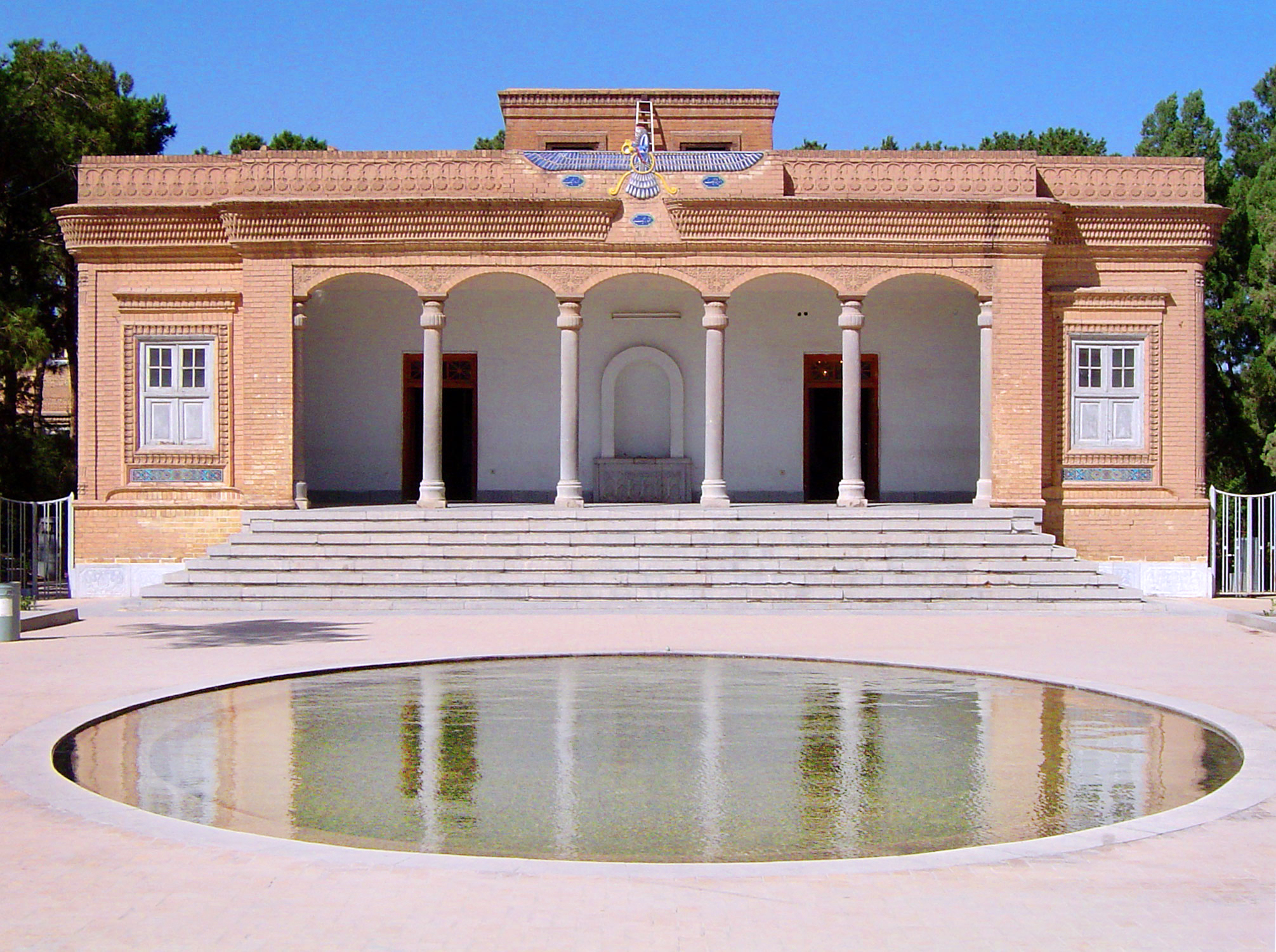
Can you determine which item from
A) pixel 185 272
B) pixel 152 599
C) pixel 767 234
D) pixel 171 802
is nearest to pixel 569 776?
pixel 171 802

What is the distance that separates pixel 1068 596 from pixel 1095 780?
33.8 feet

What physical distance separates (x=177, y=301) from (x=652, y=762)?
14.7 meters

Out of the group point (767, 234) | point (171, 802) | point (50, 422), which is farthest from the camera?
point (50, 422)

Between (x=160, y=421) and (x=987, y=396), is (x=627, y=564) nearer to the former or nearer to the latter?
(x=987, y=396)

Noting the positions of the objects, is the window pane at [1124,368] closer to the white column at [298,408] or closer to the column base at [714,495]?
the column base at [714,495]

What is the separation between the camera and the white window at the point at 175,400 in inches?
789

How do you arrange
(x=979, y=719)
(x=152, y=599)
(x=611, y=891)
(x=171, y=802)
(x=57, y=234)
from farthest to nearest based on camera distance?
1. (x=57, y=234)
2. (x=152, y=599)
3. (x=979, y=719)
4. (x=171, y=802)
5. (x=611, y=891)

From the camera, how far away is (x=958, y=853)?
18.5 feet

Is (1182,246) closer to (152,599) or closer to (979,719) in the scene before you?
(979,719)

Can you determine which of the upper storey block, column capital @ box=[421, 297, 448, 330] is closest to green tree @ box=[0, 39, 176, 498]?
column capital @ box=[421, 297, 448, 330]

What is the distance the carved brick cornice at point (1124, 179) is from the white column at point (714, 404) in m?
5.30

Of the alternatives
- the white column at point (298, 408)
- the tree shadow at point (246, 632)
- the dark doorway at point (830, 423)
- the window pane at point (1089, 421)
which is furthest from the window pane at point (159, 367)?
the window pane at point (1089, 421)

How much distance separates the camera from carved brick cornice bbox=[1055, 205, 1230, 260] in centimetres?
1970

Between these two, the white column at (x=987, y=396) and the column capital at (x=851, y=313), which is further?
the column capital at (x=851, y=313)
